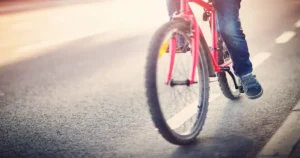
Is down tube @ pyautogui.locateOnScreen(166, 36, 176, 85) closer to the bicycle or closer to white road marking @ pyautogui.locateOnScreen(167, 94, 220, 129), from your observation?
the bicycle

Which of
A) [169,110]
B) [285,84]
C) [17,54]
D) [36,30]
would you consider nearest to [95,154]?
[169,110]

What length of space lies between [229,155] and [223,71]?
4.56ft

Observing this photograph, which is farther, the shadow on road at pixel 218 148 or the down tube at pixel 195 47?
the down tube at pixel 195 47

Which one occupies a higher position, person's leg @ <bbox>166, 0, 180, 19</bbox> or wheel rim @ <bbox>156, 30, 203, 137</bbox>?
person's leg @ <bbox>166, 0, 180, 19</bbox>

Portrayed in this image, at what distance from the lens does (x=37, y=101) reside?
248 inches

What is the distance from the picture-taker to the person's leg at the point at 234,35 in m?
4.80

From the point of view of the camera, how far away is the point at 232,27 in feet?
15.8

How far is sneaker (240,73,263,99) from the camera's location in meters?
5.17

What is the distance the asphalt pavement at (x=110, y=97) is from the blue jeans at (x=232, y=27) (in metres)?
0.56

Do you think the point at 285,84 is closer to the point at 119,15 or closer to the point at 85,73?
the point at 85,73

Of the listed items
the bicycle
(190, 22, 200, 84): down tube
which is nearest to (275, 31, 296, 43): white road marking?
the bicycle

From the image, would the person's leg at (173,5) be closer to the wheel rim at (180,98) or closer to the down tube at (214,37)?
the down tube at (214,37)

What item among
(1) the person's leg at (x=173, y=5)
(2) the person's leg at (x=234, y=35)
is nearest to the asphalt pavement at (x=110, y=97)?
(2) the person's leg at (x=234, y=35)

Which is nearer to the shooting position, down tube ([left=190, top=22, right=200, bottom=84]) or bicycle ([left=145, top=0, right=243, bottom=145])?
bicycle ([left=145, top=0, right=243, bottom=145])
